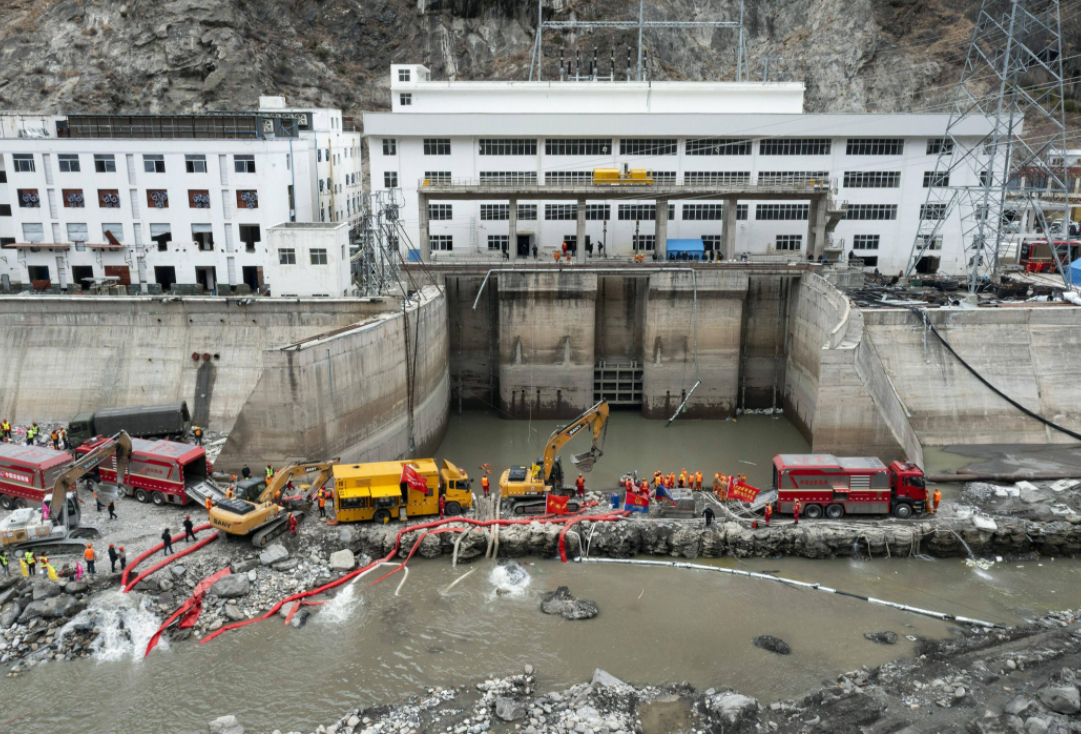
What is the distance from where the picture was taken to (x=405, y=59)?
258ft

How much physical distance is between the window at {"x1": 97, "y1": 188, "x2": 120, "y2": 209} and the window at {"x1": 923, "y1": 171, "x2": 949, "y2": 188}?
46001 mm

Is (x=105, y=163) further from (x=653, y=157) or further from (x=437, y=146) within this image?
(x=653, y=157)

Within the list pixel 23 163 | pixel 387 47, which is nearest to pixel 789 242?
pixel 23 163

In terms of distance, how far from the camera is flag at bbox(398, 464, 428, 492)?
27.7 metres

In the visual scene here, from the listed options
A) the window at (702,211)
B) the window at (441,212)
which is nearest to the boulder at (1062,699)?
the window at (702,211)

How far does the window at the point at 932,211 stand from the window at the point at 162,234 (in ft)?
140

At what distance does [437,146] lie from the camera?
48.3 metres

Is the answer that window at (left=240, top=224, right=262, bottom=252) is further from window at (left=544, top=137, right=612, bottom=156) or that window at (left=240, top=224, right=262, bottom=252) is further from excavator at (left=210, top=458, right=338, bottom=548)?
window at (left=544, top=137, right=612, bottom=156)

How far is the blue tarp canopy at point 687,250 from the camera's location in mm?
47281

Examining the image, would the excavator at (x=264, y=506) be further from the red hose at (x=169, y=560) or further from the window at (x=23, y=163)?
the window at (x=23, y=163)

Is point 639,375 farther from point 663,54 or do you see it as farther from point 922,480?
point 663,54

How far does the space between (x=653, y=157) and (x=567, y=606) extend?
32.0m

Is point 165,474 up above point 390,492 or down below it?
above

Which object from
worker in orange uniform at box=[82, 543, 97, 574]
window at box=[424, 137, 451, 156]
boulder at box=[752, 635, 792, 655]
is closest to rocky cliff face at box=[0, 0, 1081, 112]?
window at box=[424, 137, 451, 156]
